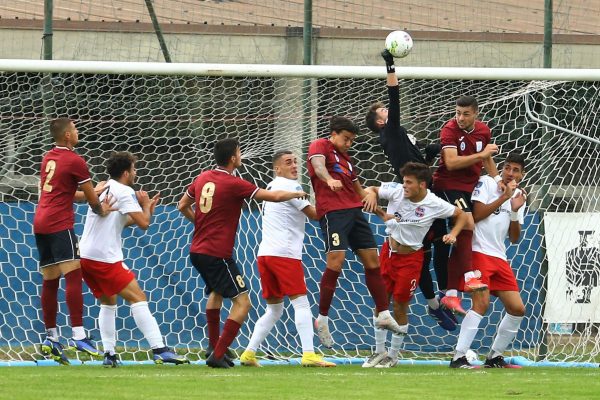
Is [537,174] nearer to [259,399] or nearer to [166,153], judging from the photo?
[166,153]

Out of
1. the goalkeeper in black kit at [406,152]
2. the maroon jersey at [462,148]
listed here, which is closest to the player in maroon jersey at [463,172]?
the maroon jersey at [462,148]

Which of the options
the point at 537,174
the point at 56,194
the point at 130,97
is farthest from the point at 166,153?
the point at 537,174

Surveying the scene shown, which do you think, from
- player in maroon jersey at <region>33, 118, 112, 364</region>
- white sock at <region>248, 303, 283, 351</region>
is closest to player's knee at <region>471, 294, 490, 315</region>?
white sock at <region>248, 303, 283, 351</region>

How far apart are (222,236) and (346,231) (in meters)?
1.09

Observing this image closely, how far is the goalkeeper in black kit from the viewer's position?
10.7 metres

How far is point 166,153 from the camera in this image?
12391mm

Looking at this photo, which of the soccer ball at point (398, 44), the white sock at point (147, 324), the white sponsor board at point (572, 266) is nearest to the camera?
the soccer ball at point (398, 44)

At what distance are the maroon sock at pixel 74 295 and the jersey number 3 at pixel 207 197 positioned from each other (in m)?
1.20

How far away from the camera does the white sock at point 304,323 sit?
10.7 meters

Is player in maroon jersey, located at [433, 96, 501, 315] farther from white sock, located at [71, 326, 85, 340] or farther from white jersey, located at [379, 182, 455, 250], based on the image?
white sock, located at [71, 326, 85, 340]

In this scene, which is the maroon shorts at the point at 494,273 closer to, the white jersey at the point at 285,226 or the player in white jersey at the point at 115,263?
the white jersey at the point at 285,226

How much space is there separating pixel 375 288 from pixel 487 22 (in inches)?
155

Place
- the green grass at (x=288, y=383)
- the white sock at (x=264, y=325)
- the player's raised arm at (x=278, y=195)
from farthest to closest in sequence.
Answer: the white sock at (x=264, y=325), the player's raised arm at (x=278, y=195), the green grass at (x=288, y=383)

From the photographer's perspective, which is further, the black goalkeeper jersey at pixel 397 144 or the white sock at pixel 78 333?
the black goalkeeper jersey at pixel 397 144
